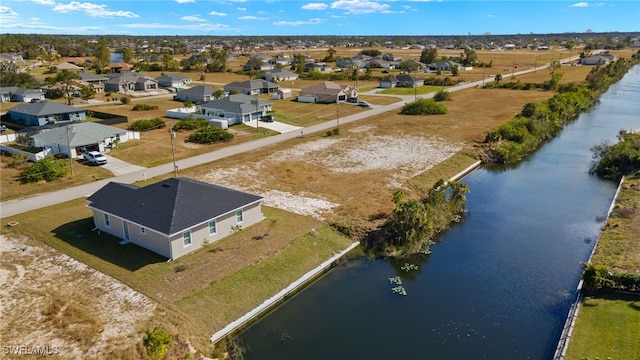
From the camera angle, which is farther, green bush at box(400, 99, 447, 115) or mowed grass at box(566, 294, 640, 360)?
green bush at box(400, 99, 447, 115)

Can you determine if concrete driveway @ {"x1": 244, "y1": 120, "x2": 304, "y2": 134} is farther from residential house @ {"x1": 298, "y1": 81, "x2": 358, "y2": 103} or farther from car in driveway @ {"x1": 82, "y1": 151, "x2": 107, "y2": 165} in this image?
car in driveway @ {"x1": 82, "y1": 151, "x2": 107, "y2": 165}

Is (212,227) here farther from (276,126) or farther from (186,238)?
(276,126)

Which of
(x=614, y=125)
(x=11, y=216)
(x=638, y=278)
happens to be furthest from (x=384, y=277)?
(x=614, y=125)

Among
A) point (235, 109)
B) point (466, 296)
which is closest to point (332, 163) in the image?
point (466, 296)

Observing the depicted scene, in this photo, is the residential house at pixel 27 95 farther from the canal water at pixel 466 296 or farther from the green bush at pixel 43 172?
the canal water at pixel 466 296

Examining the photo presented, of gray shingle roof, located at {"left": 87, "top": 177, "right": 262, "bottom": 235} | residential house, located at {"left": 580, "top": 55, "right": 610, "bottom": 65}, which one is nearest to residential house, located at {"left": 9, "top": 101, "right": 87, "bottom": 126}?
gray shingle roof, located at {"left": 87, "top": 177, "right": 262, "bottom": 235}

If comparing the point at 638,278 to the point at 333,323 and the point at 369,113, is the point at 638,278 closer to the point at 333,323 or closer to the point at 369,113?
the point at 333,323
